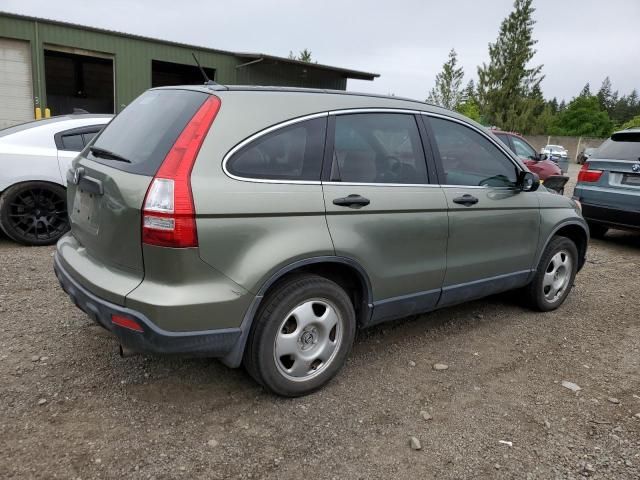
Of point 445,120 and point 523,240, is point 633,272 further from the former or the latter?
point 445,120

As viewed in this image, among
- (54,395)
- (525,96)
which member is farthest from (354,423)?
(525,96)

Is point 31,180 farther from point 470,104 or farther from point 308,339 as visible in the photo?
point 470,104

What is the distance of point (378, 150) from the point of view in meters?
3.16

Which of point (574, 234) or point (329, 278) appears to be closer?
point (329, 278)

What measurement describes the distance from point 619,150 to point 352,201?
6.01 m

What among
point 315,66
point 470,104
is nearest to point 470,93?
point 470,104

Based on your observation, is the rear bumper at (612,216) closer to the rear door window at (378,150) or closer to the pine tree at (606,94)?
the rear door window at (378,150)

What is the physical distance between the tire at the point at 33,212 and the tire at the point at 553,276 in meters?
5.08

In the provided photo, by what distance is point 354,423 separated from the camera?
8.99 ft

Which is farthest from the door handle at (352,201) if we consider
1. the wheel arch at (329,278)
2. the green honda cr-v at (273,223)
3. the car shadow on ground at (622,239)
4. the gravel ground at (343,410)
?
the car shadow on ground at (622,239)

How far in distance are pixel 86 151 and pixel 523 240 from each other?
3262 millimetres

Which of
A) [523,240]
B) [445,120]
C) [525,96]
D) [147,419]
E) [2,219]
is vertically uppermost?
[525,96]

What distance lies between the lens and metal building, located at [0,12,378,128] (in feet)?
48.4

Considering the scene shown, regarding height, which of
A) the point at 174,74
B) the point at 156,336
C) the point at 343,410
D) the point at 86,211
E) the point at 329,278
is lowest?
the point at 343,410
